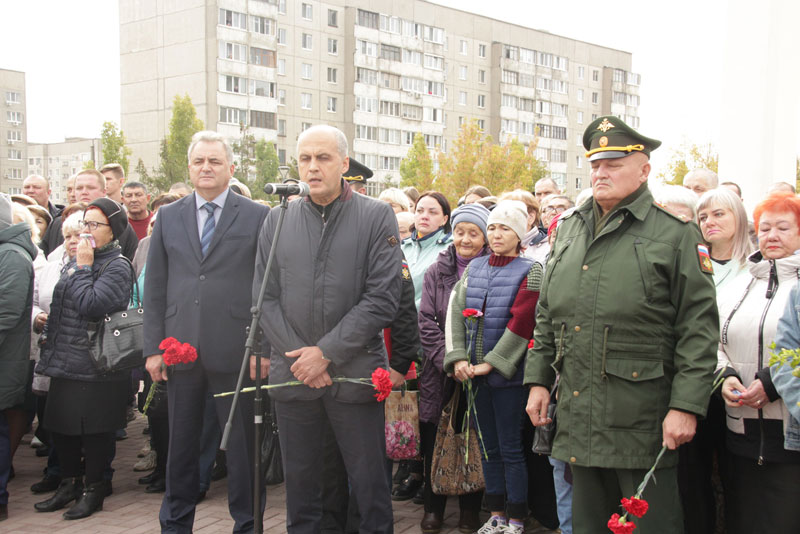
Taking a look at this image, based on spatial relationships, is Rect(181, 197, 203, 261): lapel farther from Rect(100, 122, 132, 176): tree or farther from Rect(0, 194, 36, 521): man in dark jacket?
Rect(100, 122, 132, 176): tree

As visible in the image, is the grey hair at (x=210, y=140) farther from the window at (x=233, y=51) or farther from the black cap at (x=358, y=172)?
the window at (x=233, y=51)

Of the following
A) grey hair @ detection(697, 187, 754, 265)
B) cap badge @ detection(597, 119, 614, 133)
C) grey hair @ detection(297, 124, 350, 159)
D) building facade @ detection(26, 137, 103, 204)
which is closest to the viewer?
cap badge @ detection(597, 119, 614, 133)

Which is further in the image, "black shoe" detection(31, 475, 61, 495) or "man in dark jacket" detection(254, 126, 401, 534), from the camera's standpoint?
"black shoe" detection(31, 475, 61, 495)

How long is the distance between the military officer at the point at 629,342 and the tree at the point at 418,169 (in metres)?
40.8

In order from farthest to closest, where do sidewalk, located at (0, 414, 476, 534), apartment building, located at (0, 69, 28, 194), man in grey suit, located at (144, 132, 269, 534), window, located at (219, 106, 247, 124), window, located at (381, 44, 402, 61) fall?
apartment building, located at (0, 69, 28, 194) → window, located at (381, 44, 402, 61) → window, located at (219, 106, 247, 124) → sidewalk, located at (0, 414, 476, 534) → man in grey suit, located at (144, 132, 269, 534)

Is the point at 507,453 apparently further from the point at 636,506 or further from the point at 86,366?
the point at 86,366

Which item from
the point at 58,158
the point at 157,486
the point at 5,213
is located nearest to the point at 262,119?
the point at 5,213

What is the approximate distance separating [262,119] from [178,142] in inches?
489

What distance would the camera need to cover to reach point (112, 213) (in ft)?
19.1

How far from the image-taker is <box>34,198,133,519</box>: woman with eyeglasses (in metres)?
5.66

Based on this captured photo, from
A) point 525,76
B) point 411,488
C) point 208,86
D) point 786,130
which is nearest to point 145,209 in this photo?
point 411,488

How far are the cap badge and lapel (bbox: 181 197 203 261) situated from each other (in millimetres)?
2657

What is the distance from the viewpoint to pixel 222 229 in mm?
4984

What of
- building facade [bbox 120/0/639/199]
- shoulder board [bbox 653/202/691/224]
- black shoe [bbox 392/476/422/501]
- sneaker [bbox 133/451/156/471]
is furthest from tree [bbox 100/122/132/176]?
shoulder board [bbox 653/202/691/224]
